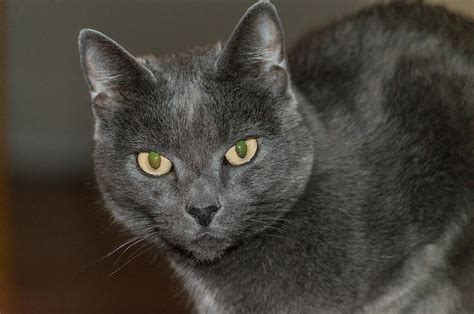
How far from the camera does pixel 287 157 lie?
1.60 m

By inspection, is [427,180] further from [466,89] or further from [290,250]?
[290,250]

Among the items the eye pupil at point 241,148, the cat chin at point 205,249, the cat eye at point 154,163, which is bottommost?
the cat chin at point 205,249

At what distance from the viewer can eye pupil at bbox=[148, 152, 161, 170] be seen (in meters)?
1.53

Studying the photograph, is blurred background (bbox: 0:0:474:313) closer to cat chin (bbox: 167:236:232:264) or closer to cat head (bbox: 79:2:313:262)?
cat chin (bbox: 167:236:232:264)

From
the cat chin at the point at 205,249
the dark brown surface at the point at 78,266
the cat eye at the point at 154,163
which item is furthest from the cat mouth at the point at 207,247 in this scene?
the dark brown surface at the point at 78,266

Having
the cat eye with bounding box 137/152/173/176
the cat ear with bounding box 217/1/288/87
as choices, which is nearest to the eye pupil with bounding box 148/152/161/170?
the cat eye with bounding box 137/152/173/176

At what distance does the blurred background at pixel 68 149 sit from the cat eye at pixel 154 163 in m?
0.30

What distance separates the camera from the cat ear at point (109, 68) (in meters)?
1.50

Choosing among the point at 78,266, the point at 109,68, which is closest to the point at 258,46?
the point at 109,68

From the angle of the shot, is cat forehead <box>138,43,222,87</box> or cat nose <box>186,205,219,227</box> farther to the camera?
cat forehead <box>138,43,222,87</box>

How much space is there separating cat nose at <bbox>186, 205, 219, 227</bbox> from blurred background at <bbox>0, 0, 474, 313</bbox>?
37 cm

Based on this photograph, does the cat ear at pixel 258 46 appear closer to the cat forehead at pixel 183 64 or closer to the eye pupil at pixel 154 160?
the cat forehead at pixel 183 64

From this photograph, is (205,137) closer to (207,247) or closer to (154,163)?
(154,163)

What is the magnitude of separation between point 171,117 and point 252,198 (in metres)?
0.24
